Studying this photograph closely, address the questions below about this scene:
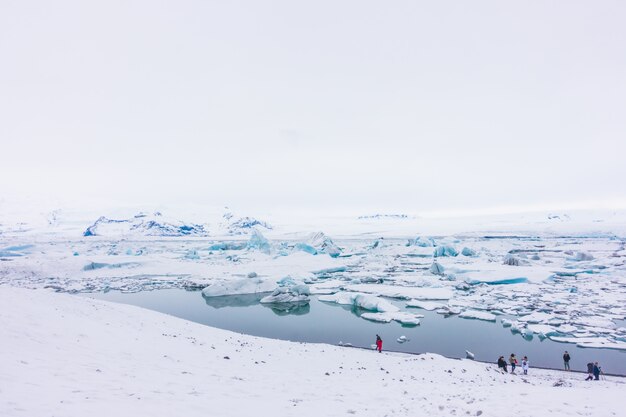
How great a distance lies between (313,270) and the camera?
1506 inches

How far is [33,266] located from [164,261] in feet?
40.2

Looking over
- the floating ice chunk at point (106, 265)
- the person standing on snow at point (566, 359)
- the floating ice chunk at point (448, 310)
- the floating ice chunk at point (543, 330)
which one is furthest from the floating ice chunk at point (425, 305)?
the floating ice chunk at point (106, 265)

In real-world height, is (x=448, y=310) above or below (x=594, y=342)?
below

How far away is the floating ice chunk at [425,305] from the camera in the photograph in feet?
77.7

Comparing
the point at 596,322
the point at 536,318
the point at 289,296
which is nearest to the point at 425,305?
the point at 536,318

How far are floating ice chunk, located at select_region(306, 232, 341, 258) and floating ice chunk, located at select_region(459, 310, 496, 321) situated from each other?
30149 millimetres

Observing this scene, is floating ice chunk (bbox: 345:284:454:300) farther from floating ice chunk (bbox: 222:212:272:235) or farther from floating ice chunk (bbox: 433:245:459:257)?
floating ice chunk (bbox: 222:212:272:235)

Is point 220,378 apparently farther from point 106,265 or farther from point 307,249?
point 307,249

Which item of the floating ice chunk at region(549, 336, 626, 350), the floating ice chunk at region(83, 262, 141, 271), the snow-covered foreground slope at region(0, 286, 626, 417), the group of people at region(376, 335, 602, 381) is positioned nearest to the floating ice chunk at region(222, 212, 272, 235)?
the floating ice chunk at region(83, 262, 141, 271)

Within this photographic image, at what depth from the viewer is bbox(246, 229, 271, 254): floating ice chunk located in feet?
173

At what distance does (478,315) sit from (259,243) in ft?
121

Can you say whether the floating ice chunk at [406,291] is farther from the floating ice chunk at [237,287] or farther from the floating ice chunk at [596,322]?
the floating ice chunk at [596,322]

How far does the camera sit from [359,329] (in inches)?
790

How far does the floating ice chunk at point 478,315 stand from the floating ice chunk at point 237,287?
1476cm
